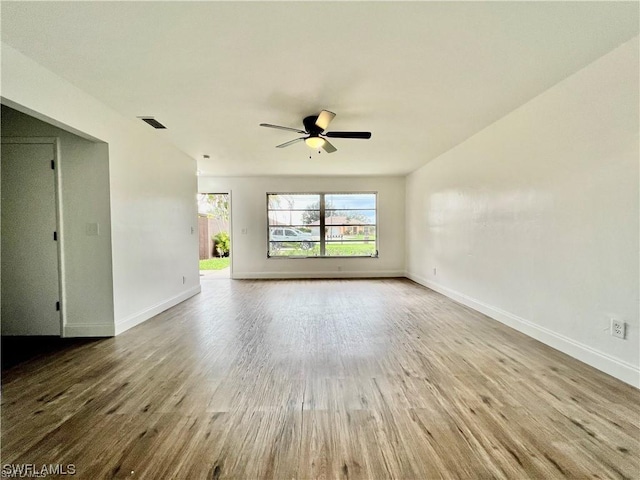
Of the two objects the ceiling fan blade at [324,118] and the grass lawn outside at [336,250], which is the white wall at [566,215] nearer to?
the ceiling fan blade at [324,118]

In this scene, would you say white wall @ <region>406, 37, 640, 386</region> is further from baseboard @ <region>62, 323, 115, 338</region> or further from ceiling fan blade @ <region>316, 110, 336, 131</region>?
baseboard @ <region>62, 323, 115, 338</region>

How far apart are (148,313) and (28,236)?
1.50 meters

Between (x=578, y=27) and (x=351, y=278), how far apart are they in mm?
5579

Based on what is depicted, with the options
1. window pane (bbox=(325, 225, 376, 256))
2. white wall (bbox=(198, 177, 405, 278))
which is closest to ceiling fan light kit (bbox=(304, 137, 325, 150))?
white wall (bbox=(198, 177, 405, 278))

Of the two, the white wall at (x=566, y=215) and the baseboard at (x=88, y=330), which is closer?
the white wall at (x=566, y=215)

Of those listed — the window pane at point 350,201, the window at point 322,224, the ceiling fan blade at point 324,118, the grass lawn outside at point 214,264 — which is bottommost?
the grass lawn outside at point 214,264

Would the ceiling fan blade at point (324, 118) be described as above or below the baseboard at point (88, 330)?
above

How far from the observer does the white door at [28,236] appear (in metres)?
2.96

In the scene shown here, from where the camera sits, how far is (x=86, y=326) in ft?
10.0

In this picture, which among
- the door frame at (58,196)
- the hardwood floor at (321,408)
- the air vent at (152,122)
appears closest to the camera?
the hardwood floor at (321,408)

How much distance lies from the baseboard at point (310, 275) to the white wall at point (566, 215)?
287 cm

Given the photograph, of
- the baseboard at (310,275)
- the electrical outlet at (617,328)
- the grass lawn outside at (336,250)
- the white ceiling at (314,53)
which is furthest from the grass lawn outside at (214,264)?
the electrical outlet at (617,328)

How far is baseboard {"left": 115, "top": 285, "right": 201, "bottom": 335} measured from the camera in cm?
318

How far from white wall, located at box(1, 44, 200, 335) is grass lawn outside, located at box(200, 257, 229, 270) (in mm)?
4037
